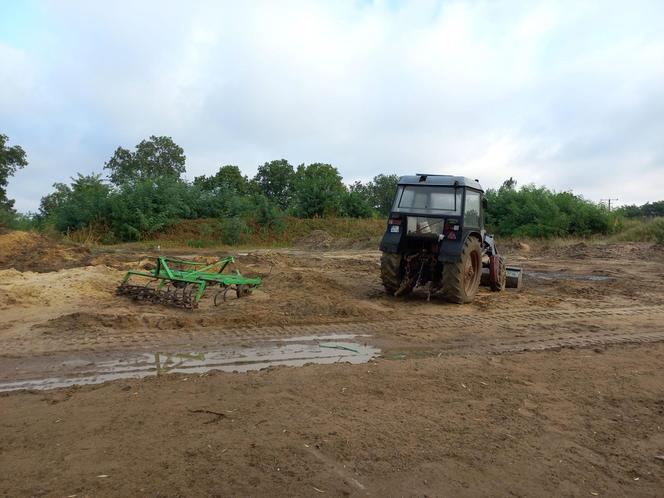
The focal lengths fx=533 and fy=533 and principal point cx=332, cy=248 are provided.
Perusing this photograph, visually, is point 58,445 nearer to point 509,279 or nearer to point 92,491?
point 92,491

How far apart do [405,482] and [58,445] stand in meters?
2.27

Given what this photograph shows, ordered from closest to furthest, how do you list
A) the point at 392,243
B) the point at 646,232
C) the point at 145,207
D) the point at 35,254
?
the point at 392,243 < the point at 35,254 < the point at 646,232 < the point at 145,207

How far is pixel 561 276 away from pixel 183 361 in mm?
12749

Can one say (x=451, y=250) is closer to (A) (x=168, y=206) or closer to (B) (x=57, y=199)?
(A) (x=168, y=206)

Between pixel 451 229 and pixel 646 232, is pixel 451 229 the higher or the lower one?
the lower one

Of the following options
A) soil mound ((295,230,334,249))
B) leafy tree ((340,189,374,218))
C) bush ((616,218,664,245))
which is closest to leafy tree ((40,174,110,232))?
soil mound ((295,230,334,249))

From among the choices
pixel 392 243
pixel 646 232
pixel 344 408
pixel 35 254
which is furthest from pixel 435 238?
pixel 646 232

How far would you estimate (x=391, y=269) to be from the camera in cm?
991

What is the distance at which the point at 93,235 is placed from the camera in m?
29.9

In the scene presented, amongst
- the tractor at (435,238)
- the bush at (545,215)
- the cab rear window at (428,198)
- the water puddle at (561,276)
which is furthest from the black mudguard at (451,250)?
the bush at (545,215)

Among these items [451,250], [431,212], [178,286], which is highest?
[431,212]

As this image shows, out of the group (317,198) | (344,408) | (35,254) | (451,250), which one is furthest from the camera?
(317,198)

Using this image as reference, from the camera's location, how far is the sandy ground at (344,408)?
10.4 feet

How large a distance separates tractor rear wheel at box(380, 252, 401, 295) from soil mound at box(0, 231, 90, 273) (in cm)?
778
